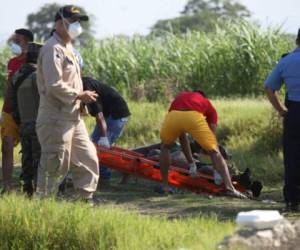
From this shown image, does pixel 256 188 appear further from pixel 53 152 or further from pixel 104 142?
pixel 53 152

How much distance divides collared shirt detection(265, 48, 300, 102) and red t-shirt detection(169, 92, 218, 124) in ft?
4.62

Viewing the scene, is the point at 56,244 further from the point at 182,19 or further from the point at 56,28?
the point at 182,19

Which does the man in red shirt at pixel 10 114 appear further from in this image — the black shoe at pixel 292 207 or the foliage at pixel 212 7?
the foliage at pixel 212 7

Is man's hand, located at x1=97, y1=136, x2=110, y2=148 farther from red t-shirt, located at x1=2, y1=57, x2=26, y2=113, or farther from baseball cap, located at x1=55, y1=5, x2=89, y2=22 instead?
baseball cap, located at x1=55, y1=5, x2=89, y2=22

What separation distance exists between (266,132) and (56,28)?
582 centimetres

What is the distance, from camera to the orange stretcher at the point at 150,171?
39.4 ft

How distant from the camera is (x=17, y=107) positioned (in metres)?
11.0

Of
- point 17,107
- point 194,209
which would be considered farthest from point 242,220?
point 17,107

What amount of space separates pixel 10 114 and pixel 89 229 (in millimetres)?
3294

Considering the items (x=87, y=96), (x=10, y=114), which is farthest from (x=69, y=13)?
(x=10, y=114)

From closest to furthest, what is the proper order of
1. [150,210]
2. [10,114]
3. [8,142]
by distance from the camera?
1. [150,210]
2. [10,114]
3. [8,142]

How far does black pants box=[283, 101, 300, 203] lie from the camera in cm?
1018

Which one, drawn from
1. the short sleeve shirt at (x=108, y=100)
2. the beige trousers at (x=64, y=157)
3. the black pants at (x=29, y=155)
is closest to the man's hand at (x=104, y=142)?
the short sleeve shirt at (x=108, y=100)

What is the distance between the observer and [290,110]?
1016 centimetres
